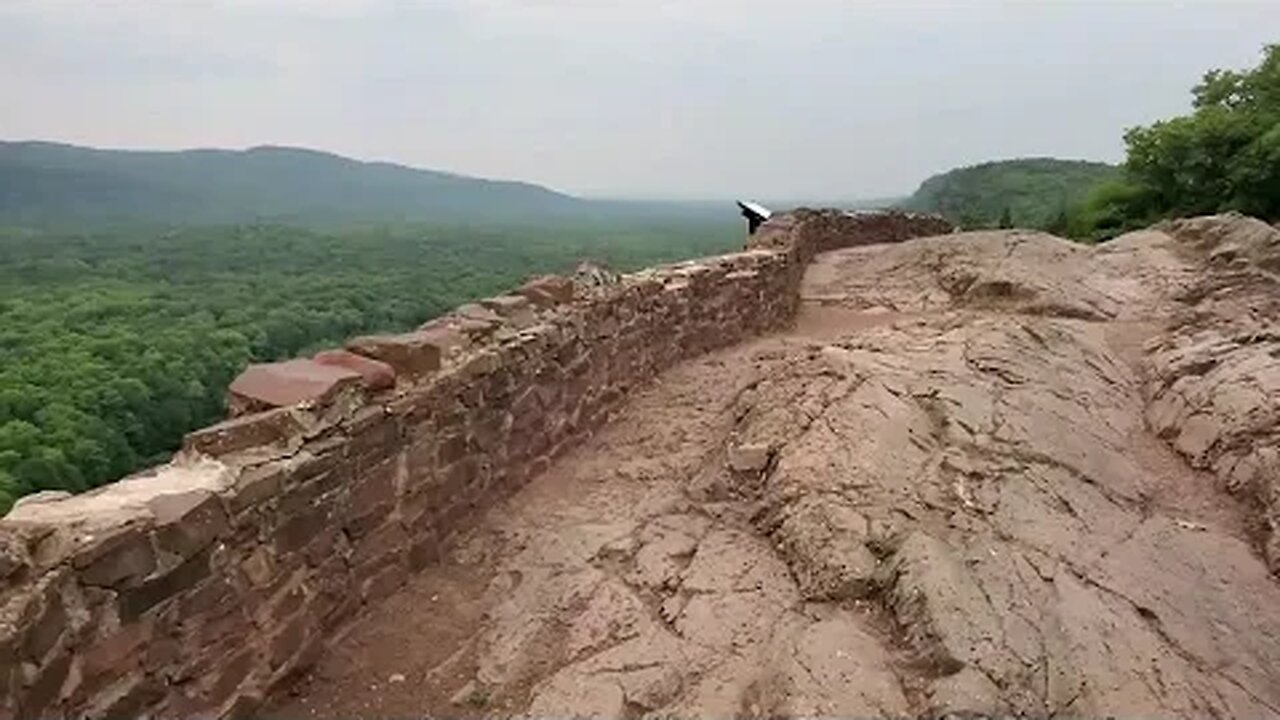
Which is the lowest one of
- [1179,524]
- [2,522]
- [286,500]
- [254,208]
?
[254,208]

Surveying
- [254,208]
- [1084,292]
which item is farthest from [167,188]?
[1084,292]

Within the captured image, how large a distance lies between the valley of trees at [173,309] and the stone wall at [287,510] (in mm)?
1675

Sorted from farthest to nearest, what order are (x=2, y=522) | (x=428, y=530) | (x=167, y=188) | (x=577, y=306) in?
(x=167, y=188)
(x=577, y=306)
(x=428, y=530)
(x=2, y=522)

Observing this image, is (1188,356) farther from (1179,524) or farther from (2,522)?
(2,522)

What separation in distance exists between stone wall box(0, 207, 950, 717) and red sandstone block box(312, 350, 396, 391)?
1cm

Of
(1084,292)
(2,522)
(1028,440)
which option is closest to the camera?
(2,522)

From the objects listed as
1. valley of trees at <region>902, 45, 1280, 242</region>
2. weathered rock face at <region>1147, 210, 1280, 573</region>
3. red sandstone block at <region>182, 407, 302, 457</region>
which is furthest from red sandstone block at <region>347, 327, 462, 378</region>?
valley of trees at <region>902, 45, 1280, 242</region>

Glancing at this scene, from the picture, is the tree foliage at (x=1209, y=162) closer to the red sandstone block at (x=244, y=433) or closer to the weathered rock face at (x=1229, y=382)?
the weathered rock face at (x=1229, y=382)

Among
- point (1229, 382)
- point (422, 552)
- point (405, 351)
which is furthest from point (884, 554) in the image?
point (1229, 382)

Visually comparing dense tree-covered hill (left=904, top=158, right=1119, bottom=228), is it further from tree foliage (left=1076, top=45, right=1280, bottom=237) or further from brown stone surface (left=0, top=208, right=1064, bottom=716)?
brown stone surface (left=0, top=208, right=1064, bottom=716)

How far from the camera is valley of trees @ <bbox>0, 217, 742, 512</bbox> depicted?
3016 cm

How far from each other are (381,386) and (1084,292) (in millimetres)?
7927

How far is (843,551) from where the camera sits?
4.54 metres

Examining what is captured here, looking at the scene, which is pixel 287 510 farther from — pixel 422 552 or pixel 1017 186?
pixel 1017 186
